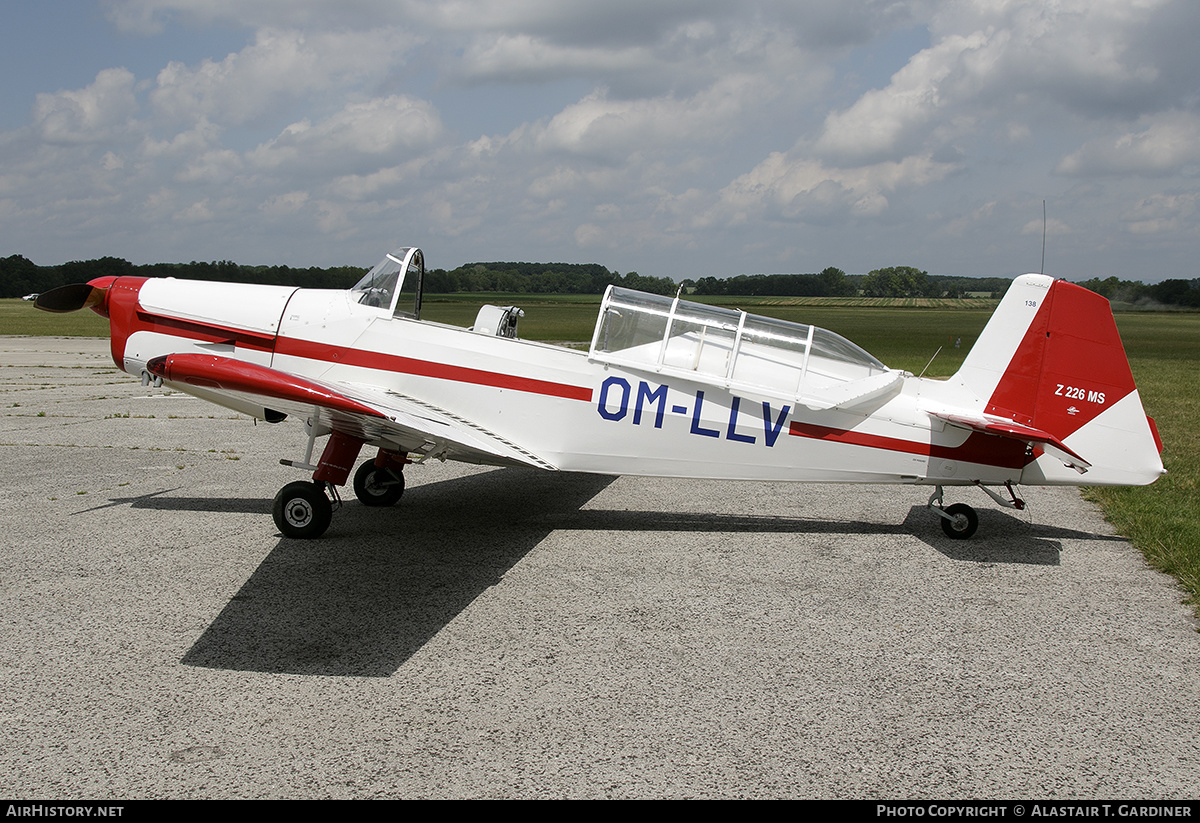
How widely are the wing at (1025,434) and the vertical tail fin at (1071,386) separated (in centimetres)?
13

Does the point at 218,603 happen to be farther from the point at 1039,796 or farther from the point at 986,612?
the point at 986,612

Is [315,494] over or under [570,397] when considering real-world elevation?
under

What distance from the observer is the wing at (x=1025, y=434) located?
20.7ft

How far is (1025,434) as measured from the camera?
20.7ft

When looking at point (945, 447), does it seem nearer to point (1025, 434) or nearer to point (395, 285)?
point (1025, 434)

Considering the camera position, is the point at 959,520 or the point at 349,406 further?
the point at 959,520

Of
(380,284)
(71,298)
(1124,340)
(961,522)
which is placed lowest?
(961,522)

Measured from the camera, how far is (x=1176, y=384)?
2045 centimetres

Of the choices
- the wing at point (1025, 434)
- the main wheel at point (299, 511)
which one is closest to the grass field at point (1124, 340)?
the wing at point (1025, 434)

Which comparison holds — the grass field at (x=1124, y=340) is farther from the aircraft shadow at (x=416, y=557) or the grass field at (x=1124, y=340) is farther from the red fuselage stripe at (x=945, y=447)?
the red fuselage stripe at (x=945, y=447)

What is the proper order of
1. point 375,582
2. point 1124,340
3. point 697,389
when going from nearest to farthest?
point 375,582
point 697,389
point 1124,340

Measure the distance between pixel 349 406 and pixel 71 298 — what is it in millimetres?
4382

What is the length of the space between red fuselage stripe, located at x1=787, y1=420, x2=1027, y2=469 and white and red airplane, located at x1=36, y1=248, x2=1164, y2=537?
0.05ft

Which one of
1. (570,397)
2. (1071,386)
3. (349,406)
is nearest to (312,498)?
(349,406)
